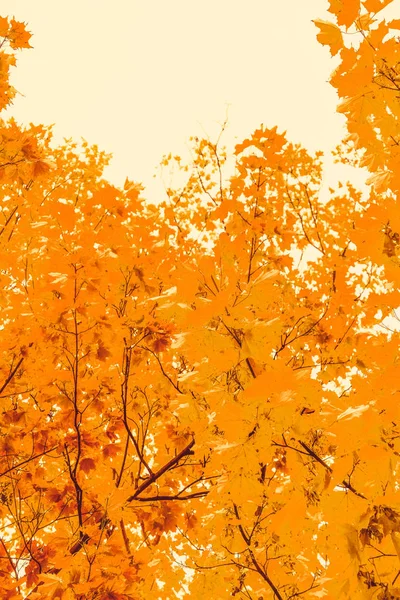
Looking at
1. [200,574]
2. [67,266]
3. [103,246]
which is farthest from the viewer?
[200,574]

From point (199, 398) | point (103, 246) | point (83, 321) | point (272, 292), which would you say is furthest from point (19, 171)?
point (272, 292)

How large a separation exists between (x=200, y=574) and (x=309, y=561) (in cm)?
83

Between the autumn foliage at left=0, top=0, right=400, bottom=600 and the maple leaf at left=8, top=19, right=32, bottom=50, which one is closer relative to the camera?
the autumn foliage at left=0, top=0, right=400, bottom=600

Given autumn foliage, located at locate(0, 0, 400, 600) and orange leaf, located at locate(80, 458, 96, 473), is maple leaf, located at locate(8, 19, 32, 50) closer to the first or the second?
autumn foliage, located at locate(0, 0, 400, 600)

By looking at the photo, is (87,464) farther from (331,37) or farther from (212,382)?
(331,37)

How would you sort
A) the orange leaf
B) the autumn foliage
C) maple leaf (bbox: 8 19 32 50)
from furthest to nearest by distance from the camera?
1. the orange leaf
2. maple leaf (bbox: 8 19 32 50)
3. the autumn foliage

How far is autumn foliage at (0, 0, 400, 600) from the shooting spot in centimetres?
161

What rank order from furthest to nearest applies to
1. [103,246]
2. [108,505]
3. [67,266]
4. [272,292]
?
[103,246] < [108,505] < [67,266] < [272,292]

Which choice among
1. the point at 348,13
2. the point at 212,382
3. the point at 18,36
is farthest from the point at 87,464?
the point at 348,13

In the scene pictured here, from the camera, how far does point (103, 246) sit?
2.94m

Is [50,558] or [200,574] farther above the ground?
[50,558]

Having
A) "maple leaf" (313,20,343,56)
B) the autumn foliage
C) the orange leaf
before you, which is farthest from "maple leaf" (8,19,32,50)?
the orange leaf

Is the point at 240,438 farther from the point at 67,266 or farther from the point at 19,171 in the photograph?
the point at 19,171

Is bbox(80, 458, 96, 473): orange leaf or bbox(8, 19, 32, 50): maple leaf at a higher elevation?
bbox(8, 19, 32, 50): maple leaf
